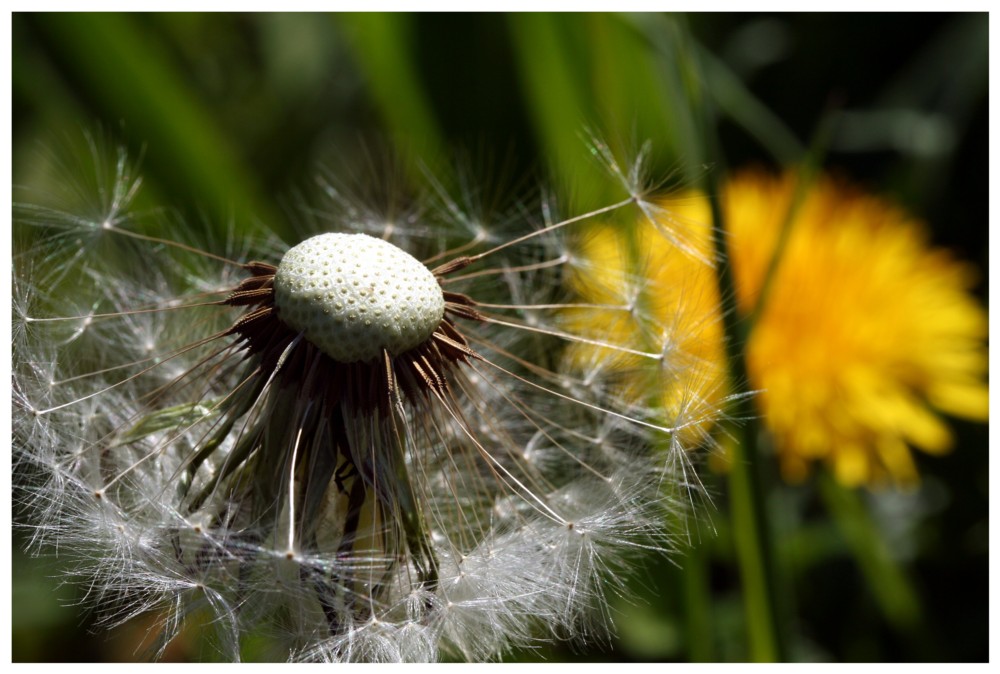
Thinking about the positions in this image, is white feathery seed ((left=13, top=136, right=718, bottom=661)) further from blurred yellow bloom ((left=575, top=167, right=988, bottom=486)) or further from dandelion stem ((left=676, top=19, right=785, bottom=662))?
blurred yellow bloom ((left=575, top=167, right=988, bottom=486))

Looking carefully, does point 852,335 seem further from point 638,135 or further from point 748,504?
point 748,504

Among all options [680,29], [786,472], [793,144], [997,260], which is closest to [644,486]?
[680,29]

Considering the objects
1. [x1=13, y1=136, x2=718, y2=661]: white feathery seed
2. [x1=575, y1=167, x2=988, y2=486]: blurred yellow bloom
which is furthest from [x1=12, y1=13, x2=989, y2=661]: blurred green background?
[x1=13, y1=136, x2=718, y2=661]: white feathery seed

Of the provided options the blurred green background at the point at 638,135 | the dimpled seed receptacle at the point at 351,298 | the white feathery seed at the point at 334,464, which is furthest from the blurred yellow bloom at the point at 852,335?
the dimpled seed receptacle at the point at 351,298

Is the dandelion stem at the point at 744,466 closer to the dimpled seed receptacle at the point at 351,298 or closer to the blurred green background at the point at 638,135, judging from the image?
the blurred green background at the point at 638,135
